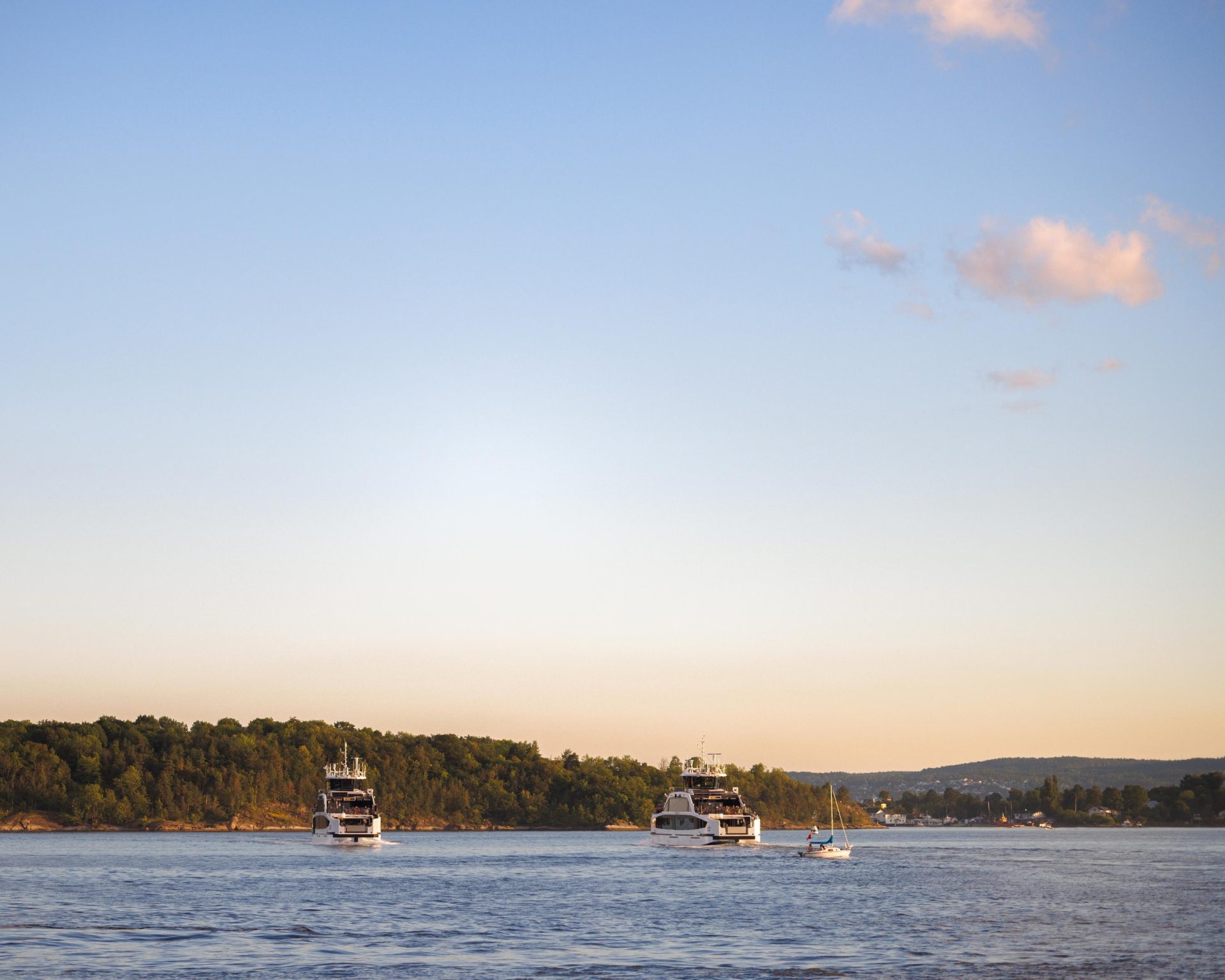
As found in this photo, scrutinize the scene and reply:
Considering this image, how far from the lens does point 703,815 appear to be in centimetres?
18388

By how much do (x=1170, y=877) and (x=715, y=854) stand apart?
63829mm

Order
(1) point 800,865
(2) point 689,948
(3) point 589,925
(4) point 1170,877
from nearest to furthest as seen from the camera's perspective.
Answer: (2) point 689,948 < (3) point 589,925 < (4) point 1170,877 < (1) point 800,865

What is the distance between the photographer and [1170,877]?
400 feet

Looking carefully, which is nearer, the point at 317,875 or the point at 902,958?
the point at 902,958

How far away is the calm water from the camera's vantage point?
60250 mm

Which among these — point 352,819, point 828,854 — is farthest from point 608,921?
point 352,819

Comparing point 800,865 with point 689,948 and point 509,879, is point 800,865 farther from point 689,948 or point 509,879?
point 689,948

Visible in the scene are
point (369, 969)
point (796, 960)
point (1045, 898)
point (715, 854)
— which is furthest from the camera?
point (715, 854)

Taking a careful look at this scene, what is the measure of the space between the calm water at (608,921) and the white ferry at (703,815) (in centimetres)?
3547

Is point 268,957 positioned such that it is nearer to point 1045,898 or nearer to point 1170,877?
point 1045,898

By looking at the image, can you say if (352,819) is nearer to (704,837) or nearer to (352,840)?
(352,840)

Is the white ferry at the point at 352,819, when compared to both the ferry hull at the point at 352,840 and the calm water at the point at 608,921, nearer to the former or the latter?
the ferry hull at the point at 352,840

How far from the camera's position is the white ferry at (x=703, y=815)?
181m

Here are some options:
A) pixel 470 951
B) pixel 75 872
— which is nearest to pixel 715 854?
pixel 75 872
